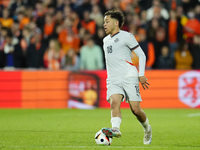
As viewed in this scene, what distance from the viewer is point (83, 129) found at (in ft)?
29.9

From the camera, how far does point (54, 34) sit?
1605 centimetres

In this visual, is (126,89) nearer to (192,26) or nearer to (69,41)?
(69,41)

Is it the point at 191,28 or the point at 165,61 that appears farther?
the point at 191,28

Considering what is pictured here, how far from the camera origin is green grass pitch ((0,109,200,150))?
666cm

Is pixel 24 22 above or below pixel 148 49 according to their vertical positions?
above

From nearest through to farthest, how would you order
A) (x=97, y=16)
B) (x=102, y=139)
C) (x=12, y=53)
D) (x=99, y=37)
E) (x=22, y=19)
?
(x=102, y=139) → (x=99, y=37) → (x=12, y=53) → (x=97, y=16) → (x=22, y=19)

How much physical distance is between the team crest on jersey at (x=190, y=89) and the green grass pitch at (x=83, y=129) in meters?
0.63

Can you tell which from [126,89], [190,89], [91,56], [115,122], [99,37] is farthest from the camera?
A: [99,37]

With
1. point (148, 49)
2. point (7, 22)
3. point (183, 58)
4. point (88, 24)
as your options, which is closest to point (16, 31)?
point (7, 22)

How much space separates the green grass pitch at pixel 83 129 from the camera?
6.66m

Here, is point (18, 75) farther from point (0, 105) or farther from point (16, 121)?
point (16, 121)

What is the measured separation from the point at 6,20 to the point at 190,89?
795 cm

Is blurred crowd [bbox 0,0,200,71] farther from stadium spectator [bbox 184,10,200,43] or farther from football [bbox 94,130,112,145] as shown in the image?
football [bbox 94,130,112,145]

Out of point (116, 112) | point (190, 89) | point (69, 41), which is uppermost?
point (69, 41)
